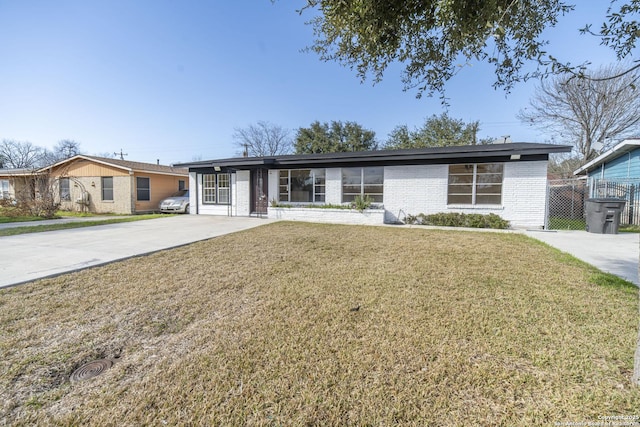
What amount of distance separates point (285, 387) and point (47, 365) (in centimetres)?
201

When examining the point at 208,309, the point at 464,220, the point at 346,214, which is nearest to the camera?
the point at 208,309

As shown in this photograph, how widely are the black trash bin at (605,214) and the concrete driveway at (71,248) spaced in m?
12.4

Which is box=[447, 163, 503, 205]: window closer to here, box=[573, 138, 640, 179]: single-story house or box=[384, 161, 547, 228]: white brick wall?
box=[384, 161, 547, 228]: white brick wall

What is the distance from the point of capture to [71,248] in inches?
250

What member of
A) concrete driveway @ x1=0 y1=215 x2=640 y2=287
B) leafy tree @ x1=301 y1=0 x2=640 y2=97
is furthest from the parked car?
leafy tree @ x1=301 y1=0 x2=640 y2=97

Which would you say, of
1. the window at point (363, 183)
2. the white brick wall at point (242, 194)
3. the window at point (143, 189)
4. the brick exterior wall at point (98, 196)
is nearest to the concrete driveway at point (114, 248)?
the white brick wall at point (242, 194)

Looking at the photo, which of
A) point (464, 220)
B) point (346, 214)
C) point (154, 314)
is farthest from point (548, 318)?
point (346, 214)

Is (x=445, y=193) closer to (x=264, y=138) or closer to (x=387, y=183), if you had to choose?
(x=387, y=183)

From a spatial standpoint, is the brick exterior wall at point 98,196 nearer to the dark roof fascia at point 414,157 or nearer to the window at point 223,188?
the dark roof fascia at point 414,157

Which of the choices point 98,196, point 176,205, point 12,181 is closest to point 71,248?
point 176,205

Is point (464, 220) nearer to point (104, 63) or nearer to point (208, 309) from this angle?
point (208, 309)

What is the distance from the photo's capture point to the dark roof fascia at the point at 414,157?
9828 mm

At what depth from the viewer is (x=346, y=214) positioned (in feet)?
39.2

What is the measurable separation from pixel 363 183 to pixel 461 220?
4.37 m
